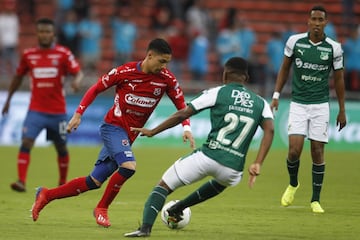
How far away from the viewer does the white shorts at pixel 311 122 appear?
12.4 m

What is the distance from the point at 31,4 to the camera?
28.4 meters

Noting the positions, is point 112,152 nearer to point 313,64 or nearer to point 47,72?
point 313,64

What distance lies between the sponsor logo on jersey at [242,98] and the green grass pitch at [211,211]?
1.42 meters

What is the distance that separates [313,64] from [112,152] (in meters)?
3.31

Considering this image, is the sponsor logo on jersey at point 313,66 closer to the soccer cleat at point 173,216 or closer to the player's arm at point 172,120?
the soccer cleat at point 173,216

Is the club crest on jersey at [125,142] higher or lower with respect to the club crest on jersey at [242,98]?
lower

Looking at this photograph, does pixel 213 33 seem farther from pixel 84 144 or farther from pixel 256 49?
pixel 84 144

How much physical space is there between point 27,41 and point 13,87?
44.4ft

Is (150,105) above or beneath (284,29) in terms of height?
above

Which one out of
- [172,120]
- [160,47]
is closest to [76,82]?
[160,47]

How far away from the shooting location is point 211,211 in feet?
40.6

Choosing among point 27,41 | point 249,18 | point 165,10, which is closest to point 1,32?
point 27,41

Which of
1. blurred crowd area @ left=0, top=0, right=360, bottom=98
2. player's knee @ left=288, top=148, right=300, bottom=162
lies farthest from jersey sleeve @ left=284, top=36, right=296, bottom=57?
blurred crowd area @ left=0, top=0, right=360, bottom=98

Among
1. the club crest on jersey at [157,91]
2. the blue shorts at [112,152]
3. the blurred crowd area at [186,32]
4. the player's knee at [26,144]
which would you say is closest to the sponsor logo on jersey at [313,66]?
the club crest on jersey at [157,91]
